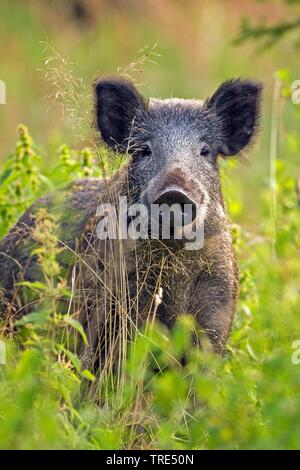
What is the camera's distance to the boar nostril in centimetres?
580

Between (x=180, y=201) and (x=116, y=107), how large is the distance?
138 cm

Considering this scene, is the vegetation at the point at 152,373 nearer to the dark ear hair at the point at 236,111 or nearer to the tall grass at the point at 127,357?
the tall grass at the point at 127,357

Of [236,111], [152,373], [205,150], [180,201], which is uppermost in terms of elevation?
[236,111]

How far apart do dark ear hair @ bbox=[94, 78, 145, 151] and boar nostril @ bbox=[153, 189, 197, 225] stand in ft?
3.67

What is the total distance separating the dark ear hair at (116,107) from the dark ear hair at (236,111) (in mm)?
440

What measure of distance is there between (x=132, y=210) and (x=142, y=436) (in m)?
1.59

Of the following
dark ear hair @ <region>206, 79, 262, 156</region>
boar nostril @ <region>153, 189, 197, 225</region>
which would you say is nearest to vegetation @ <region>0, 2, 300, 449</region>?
dark ear hair @ <region>206, 79, 262, 156</region>

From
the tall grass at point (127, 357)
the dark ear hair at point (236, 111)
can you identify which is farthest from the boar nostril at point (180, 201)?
the dark ear hair at point (236, 111)

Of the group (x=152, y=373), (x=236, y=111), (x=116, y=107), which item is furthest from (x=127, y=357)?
(x=236, y=111)

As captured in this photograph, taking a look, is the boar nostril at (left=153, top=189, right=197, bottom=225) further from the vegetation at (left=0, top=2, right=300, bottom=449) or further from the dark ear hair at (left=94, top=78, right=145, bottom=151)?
the dark ear hair at (left=94, top=78, right=145, bottom=151)

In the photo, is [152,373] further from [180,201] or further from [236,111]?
[236,111]

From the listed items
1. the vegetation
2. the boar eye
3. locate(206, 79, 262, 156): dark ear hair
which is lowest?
the vegetation

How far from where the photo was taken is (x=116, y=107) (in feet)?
23.1
